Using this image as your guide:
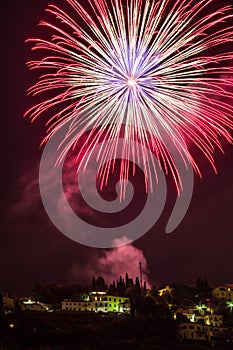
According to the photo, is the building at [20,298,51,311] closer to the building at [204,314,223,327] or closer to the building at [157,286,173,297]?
the building at [157,286,173,297]

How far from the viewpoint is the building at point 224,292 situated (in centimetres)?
10071

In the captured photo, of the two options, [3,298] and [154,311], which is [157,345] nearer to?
[154,311]

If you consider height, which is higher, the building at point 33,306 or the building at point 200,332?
the building at point 33,306

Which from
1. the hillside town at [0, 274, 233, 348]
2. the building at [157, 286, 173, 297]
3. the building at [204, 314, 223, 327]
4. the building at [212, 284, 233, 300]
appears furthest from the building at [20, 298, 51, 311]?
the building at [212, 284, 233, 300]

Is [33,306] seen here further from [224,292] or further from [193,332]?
[224,292]

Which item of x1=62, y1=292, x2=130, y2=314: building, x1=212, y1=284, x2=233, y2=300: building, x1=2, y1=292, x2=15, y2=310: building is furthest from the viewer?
x1=212, y1=284, x2=233, y2=300: building

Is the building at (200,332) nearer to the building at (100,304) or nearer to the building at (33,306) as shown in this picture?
the building at (100,304)

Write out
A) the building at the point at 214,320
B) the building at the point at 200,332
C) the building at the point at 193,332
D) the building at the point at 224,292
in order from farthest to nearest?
the building at the point at 224,292, the building at the point at 214,320, the building at the point at 193,332, the building at the point at 200,332

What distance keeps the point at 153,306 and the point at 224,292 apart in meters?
22.9

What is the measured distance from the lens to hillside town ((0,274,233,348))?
7581 cm

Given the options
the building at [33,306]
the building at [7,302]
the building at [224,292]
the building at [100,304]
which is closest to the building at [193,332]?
the building at [100,304]

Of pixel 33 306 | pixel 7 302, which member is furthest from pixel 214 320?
pixel 7 302

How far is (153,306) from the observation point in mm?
84875

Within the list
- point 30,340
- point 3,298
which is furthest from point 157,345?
point 3,298
